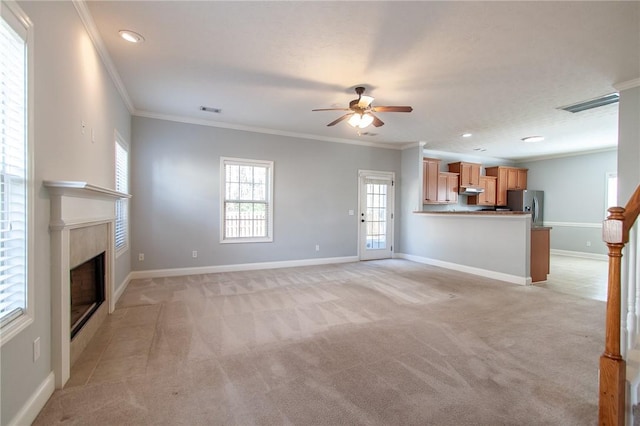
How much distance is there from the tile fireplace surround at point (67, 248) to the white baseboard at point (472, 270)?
226 inches

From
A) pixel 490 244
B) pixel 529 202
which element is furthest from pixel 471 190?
→ pixel 490 244

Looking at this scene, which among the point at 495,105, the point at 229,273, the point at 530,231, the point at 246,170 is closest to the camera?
the point at 495,105

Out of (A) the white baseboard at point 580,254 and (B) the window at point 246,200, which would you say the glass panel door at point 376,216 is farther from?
(A) the white baseboard at point 580,254

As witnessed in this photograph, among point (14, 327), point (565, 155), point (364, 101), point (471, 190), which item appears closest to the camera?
point (14, 327)

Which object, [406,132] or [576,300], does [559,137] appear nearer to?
[406,132]

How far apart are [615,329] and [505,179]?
811 cm

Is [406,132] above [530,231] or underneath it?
above

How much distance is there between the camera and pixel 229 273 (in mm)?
5406

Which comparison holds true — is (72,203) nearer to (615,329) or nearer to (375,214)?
(615,329)

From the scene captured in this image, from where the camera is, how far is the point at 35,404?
5.73 feet

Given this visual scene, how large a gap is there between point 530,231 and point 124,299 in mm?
6103

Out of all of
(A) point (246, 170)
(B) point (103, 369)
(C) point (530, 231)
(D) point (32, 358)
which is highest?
(A) point (246, 170)

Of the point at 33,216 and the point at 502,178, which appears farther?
the point at 502,178

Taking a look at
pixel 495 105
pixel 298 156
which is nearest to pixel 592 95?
pixel 495 105
